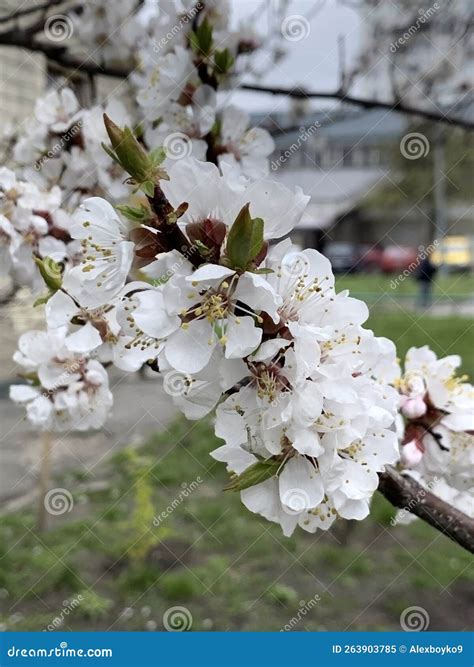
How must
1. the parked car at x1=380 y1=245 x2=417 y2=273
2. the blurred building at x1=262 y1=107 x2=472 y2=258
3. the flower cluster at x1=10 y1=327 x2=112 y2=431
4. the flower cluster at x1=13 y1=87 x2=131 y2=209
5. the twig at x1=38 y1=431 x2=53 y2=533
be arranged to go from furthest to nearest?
the parked car at x1=380 y1=245 x2=417 y2=273
the blurred building at x1=262 y1=107 x2=472 y2=258
the twig at x1=38 y1=431 x2=53 y2=533
the flower cluster at x1=13 y1=87 x2=131 y2=209
the flower cluster at x1=10 y1=327 x2=112 y2=431

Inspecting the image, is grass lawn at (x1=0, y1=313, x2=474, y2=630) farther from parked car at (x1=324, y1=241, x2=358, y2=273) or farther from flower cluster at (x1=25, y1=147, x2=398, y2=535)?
parked car at (x1=324, y1=241, x2=358, y2=273)

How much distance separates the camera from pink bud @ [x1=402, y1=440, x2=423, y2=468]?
3.47ft

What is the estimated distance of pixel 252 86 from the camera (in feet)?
6.00

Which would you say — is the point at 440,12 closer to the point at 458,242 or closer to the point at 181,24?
the point at 181,24

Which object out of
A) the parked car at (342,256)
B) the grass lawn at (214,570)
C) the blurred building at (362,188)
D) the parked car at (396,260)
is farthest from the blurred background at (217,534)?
the parked car at (396,260)

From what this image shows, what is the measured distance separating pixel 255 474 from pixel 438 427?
1.52 ft

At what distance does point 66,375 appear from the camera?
1.24 metres

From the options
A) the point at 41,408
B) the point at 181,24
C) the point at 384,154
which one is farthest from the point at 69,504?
the point at 384,154

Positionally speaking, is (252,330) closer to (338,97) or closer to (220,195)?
(220,195)

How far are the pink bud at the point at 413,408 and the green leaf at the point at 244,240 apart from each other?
1.69 ft

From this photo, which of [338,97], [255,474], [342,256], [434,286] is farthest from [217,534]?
[342,256]

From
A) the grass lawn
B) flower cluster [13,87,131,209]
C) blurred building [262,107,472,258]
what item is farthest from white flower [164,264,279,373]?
blurred building [262,107,472,258]

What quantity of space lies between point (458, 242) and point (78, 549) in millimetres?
16059

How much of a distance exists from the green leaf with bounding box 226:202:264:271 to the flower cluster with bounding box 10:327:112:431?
0.58 m
